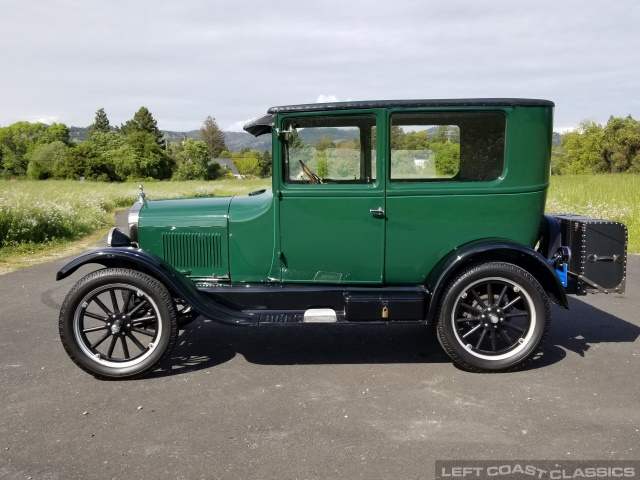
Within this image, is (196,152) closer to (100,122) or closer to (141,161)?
(141,161)

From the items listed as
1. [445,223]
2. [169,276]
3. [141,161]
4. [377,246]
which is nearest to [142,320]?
[169,276]

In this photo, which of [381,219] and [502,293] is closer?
[502,293]

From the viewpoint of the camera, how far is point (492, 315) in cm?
400

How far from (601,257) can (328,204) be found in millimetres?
2344

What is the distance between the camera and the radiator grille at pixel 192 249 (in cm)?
434

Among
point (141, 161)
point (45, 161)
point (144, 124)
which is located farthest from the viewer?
point (144, 124)

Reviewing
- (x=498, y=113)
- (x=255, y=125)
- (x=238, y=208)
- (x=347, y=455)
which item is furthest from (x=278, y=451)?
(x=498, y=113)

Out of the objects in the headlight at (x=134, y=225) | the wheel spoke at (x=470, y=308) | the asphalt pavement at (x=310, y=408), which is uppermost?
the headlight at (x=134, y=225)

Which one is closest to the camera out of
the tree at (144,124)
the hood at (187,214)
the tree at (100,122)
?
the hood at (187,214)

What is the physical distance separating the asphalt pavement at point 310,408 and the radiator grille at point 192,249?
32.9 inches

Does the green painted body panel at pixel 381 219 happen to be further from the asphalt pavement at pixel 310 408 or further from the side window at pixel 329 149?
the asphalt pavement at pixel 310 408

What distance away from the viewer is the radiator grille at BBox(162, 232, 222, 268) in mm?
4340

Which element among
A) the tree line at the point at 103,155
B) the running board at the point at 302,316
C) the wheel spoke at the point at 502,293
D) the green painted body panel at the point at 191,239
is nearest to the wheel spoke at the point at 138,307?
the green painted body panel at the point at 191,239

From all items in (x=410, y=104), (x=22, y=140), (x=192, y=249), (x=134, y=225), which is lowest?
(x=192, y=249)
